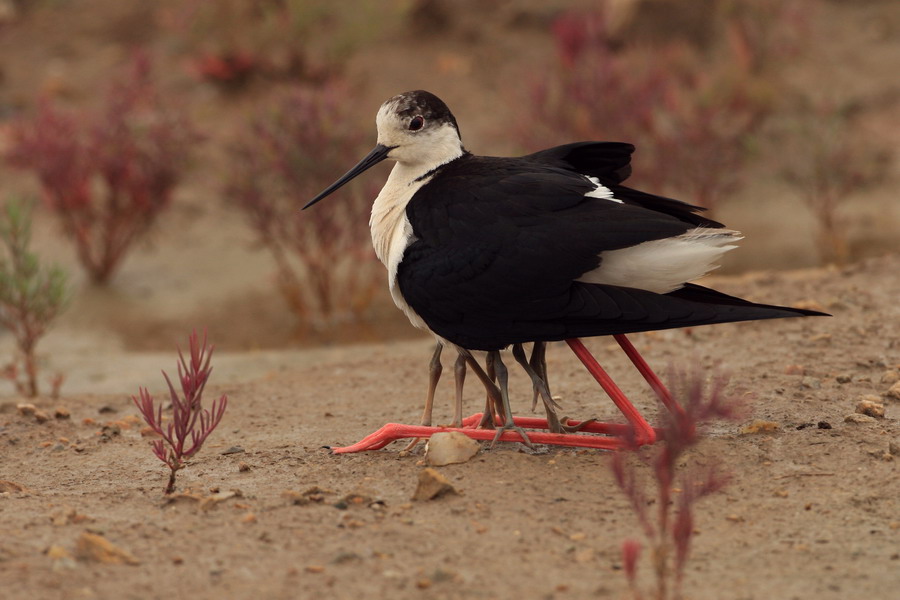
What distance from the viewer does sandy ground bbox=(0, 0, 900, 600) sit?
10.3 feet

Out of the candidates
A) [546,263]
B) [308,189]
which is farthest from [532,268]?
[308,189]

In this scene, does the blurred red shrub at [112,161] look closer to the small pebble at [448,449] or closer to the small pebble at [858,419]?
the small pebble at [448,449]

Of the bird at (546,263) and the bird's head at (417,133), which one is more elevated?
the bird's head at (417,133)

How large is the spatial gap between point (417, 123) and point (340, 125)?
4.35 m

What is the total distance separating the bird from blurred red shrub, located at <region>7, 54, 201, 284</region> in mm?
5558

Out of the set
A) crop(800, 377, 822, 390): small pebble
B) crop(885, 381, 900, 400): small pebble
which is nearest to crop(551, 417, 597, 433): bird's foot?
crop(800, 377, 822, 390): small pebble

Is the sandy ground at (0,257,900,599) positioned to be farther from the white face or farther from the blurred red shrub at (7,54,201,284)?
the blurred red shrub at (7,54,201,284)

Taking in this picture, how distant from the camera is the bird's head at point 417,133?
4512mm

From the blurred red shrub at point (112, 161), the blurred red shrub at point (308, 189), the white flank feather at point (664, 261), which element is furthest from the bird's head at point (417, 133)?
the blurred red shrub at point (112, 161)

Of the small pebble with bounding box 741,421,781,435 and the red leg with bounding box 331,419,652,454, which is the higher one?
the small pebble with bounding box 741,421,781,435

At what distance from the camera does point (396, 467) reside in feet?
13.5

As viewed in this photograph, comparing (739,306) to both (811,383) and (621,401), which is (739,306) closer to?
(621,401)

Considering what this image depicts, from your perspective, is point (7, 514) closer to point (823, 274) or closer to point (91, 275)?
point (823, 274)

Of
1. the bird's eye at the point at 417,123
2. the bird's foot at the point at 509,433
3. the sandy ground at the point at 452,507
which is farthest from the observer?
the bird's eye at the point at 417,123
